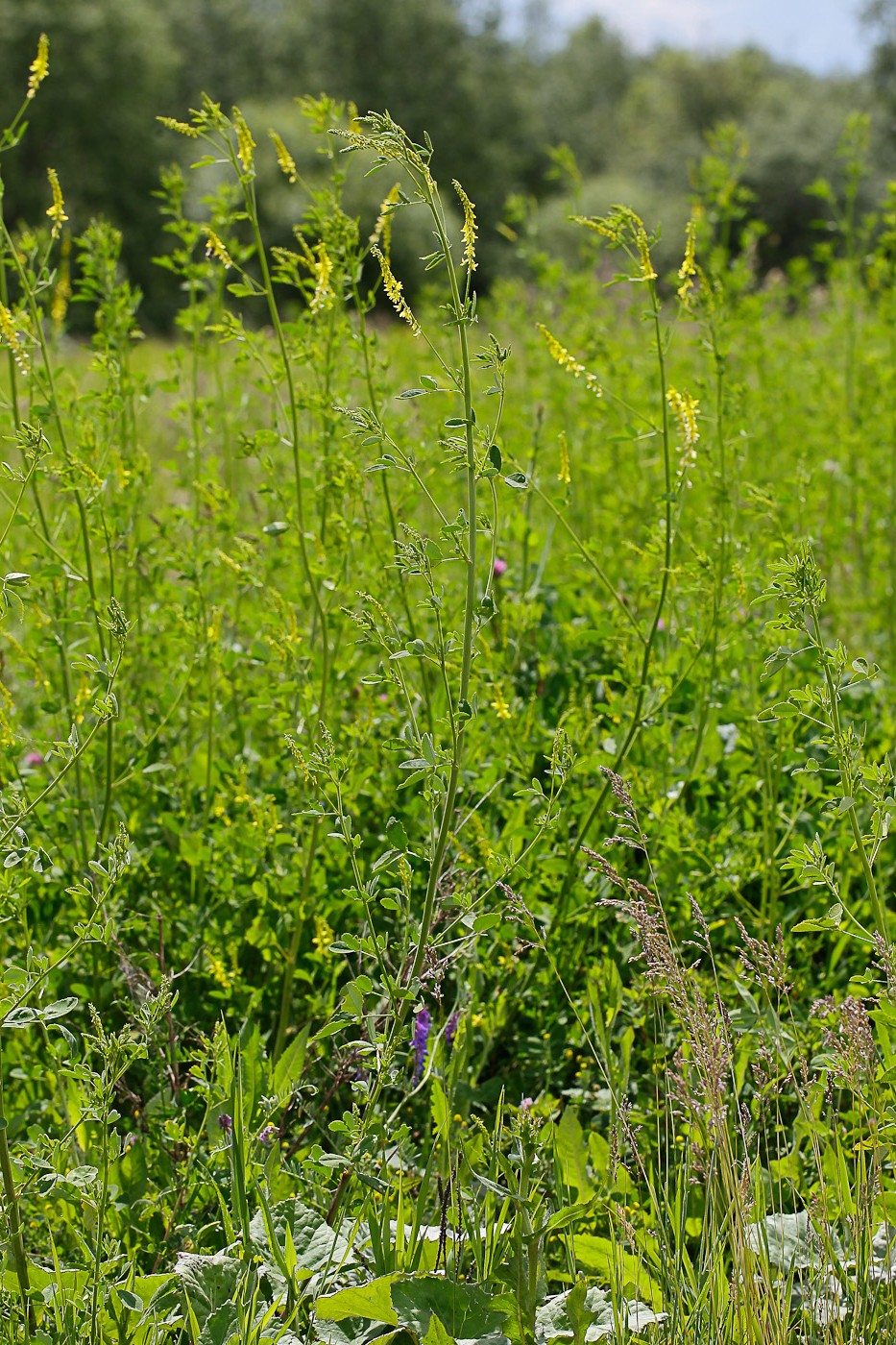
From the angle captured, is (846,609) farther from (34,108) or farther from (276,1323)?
(34,108)

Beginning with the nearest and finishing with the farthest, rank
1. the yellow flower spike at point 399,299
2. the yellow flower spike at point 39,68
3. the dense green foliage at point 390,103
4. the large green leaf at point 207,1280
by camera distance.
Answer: the yellow flower spike at point 399,299, the large green leaf at point 207,1280, the yellow flower spike at point 39,68, the dense green foliage at point 390,103

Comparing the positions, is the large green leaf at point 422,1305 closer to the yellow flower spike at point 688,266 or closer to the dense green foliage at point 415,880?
the dense green foliage at point 415,880

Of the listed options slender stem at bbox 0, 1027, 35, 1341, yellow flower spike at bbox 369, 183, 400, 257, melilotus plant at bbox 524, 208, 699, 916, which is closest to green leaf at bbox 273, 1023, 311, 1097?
slender stem at bbox 0, 1027, 35, 1341

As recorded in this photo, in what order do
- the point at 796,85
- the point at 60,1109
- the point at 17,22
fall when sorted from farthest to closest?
the point at 796,85 → the point at 17,22 → the point at 60,1109

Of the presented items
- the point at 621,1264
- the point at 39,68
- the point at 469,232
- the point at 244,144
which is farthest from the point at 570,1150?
the point at 39,68

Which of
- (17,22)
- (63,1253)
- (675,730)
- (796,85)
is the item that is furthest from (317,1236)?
(796,85)

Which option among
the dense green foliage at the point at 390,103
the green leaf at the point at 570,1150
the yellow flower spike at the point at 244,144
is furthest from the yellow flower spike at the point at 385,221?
the dense green foliage at the point at 390,103

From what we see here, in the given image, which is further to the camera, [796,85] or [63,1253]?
[796,85]

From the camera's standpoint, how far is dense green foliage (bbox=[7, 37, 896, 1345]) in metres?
1.33

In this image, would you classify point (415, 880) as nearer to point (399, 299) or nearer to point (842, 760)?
point (842, 760)

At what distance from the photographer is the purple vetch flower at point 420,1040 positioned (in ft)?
5.57

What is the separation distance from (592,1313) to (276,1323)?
377 mm

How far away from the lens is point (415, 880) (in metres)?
2.02

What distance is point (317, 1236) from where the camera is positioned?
1.49 m
